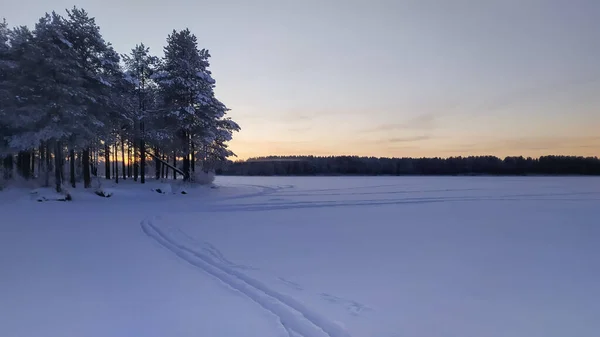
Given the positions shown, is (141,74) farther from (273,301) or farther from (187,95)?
(273,301)

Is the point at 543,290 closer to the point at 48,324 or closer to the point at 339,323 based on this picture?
the point at 339,323

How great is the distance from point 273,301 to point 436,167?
4572 inches

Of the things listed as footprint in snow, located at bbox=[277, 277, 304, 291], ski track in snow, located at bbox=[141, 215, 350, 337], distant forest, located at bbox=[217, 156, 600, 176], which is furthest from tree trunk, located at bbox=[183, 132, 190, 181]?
distant forest, located at bbox=[217, 156, 600, 176]

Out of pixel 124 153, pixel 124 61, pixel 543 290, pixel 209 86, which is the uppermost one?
pixel 124 61

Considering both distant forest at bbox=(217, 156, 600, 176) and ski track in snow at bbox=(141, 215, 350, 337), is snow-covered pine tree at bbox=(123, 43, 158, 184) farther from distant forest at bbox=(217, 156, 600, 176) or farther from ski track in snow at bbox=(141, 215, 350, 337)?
distant forest at bbox=(217, 156, 600, 176)

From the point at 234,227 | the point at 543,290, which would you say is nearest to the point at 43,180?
the point at 234,227

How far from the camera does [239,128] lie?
35219 mm

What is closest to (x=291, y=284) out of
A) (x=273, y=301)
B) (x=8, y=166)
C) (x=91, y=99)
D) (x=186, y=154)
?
(x=273, y=301)

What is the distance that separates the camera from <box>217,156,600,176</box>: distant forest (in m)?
101

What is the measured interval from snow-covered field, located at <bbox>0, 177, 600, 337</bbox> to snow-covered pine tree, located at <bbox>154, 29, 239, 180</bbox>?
17.8 m

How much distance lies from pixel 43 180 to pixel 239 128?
15912 mm

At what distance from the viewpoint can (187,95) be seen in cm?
3150

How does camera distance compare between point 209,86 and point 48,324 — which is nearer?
point 48,324

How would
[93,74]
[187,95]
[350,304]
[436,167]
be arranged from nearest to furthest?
[350,304], [93,74], [187,95], [436,167]
